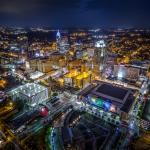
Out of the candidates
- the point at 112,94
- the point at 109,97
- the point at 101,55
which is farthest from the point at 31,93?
the point at 101,55

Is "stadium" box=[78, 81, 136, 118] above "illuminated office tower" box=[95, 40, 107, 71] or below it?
below

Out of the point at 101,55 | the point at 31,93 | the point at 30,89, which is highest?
the point at 101,55

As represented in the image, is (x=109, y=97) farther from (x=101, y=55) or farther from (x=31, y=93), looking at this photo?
(x=101, y=55)

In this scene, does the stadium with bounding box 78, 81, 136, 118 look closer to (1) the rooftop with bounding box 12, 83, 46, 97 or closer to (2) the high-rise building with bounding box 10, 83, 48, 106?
(2) the high-rise building with bounding box 10, 83, 48, 106

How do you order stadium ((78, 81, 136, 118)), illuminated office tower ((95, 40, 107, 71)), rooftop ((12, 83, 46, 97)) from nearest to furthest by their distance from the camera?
stadium ((78, 81, 136, 118)) → rooftop ((12, 83, 46, 97)) → illuminated office tower ((95, 40, 107, 71))

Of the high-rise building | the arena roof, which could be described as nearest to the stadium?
the arena roof

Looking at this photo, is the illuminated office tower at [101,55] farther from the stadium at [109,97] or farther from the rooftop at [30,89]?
the rooftop at [30,89]

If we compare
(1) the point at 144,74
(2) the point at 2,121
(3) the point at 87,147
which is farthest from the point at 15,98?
(1) the point at 144,74

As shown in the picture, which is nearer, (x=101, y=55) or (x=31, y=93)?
(x=31, y=93)

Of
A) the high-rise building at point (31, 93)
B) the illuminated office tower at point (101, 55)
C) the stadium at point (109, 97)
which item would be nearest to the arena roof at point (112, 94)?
the stadium at point (109, 97)

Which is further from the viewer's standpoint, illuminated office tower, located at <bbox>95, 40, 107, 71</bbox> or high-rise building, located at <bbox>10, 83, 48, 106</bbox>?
illuminated office tower, located at <bbox>95, 40, 107, 71</bbox>

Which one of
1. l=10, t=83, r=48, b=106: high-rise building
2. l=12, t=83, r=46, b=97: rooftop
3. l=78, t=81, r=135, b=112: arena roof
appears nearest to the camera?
l=78, t=81, r=135, b=112: arena roof
